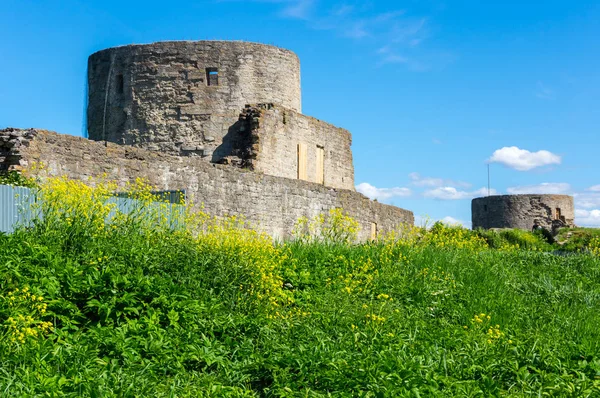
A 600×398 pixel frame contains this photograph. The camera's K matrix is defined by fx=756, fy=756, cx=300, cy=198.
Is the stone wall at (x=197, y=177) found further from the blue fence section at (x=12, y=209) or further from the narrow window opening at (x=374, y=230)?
the blue fence section at (x=12, y=209)

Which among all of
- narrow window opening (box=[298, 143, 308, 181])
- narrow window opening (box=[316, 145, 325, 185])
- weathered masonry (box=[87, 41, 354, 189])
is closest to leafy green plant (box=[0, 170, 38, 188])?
weathered masonry (box=[87, 41, 354, 189])

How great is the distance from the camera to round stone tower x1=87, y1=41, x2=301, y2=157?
21.4 metres

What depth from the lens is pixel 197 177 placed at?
13.7 metres

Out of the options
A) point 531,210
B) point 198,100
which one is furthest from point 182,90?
point 531,210

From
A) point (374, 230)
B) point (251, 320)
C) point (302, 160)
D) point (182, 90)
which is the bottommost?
point (251, 320)

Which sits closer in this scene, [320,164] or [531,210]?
[320,164]

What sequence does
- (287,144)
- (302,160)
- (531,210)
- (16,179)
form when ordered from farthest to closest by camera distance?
(531,210), (302,160), (287,144), (16,179)

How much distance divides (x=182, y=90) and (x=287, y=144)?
147 inches

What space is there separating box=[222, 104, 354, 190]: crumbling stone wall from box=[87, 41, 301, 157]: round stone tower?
3.20ft

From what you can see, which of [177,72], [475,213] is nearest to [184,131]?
[177,72]

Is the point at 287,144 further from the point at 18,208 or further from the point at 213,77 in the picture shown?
the point at 18,208

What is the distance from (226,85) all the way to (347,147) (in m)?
4.26

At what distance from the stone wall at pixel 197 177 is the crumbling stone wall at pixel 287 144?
2613mm

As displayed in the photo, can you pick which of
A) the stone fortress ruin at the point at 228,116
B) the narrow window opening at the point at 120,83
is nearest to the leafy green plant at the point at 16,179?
the stone fortress ruin at the point at 228,116
